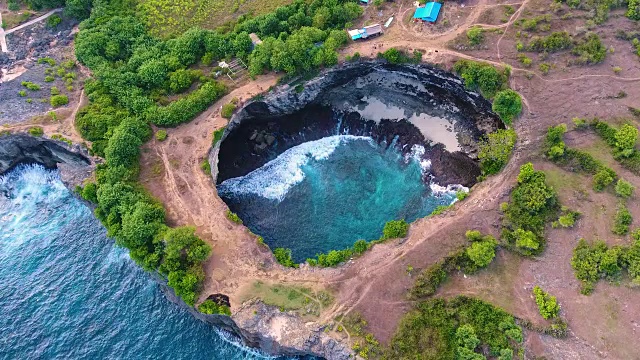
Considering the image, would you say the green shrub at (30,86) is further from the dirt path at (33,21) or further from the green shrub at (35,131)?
the dirt path at (33,21)

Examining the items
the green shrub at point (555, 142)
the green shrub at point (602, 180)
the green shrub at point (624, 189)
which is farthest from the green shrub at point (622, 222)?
the green shrub at point (555, 142)

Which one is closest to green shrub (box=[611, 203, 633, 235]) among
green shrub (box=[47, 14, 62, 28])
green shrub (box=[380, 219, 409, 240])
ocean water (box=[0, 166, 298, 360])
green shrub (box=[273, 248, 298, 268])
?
green shrub (box=[380, 219, 409, 240])

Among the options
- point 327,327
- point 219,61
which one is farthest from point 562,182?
point 219,61

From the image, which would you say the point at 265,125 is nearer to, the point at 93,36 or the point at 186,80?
the point at 186,80

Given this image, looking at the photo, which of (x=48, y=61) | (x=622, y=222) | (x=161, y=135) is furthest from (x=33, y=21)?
(x=622, y=222)

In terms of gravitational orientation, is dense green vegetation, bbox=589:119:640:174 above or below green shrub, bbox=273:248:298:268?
above

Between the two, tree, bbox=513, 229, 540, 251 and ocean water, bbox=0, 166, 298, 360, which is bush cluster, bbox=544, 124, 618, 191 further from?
ocean water, bbox=0, 166, 298, 360
